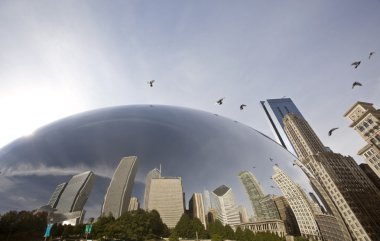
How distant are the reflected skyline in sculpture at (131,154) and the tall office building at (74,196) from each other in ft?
0.46

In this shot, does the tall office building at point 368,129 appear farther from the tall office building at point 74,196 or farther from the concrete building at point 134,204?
the tall office building at point 74,196

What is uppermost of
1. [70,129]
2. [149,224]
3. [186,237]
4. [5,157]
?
[70,129]

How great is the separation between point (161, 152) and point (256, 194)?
2318 millimetres

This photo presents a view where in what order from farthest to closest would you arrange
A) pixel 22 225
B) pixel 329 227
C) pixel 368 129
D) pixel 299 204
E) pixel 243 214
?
pixel 368 129
pixel 299 204
pixel 329 227
pixel 243 214
pixel 22 225

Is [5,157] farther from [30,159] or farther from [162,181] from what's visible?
[162,181]

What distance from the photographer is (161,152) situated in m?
4.74

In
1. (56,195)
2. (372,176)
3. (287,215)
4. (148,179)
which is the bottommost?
(287,215)

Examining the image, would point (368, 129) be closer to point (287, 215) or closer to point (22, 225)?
point (287, 215)

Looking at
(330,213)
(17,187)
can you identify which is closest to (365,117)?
(330,213)

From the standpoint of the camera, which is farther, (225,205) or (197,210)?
(225,205)

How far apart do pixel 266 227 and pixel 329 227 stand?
5.46 feet

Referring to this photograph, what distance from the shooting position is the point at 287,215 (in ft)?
14.2

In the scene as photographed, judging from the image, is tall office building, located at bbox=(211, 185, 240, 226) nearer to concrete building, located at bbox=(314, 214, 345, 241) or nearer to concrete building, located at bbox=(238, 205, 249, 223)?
concrete building, located at bbox=(238, 205, 249, 223)

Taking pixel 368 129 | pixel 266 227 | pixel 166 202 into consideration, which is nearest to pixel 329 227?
pixel 266 227
